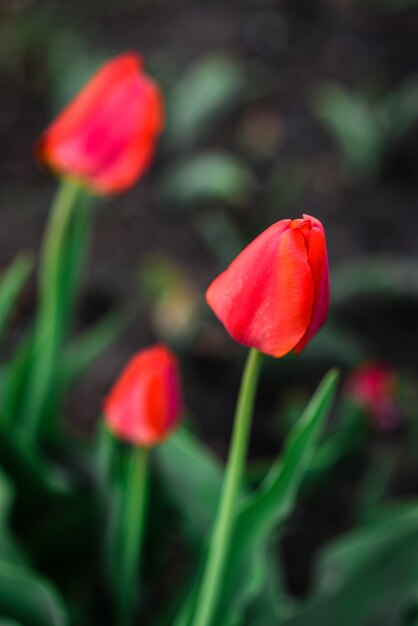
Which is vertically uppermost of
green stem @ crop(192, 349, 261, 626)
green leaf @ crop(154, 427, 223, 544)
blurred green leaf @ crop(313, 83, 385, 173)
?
blurred green leaf @ crop(313, 83, 385, 173)

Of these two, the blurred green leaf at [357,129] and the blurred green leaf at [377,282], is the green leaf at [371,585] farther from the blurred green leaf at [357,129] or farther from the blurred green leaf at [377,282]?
the blurred green leaf at [357,129]

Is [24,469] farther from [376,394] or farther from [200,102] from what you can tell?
[200,102]

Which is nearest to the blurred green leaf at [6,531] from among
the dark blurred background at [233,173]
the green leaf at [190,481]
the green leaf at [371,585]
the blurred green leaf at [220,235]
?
the green leaf at [190,481]

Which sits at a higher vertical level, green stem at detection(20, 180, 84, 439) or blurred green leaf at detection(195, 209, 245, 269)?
blurred green leaf at detection(195, 209, 245, 269)

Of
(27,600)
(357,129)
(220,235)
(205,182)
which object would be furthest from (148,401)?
(357,129)

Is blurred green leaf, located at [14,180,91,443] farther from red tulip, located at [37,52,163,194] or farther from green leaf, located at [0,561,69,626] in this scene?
green leaf, located at [0,561,69,626]

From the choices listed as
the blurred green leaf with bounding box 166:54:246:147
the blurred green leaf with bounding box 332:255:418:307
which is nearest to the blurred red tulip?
the blurred green leaf with bounding box 332:255:418:307
